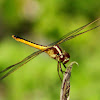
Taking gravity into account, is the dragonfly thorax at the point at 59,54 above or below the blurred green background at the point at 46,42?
below

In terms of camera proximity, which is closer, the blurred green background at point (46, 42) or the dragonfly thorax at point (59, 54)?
the dragonfly thorax at point (59, 54)

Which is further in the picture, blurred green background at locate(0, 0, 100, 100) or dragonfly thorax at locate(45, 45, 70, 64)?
blurred green background at locate(0, 0, 100, 100)

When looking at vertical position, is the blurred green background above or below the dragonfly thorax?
above

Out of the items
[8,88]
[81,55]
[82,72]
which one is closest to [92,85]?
[82,72]

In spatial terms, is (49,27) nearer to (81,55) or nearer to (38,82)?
(81,55)
